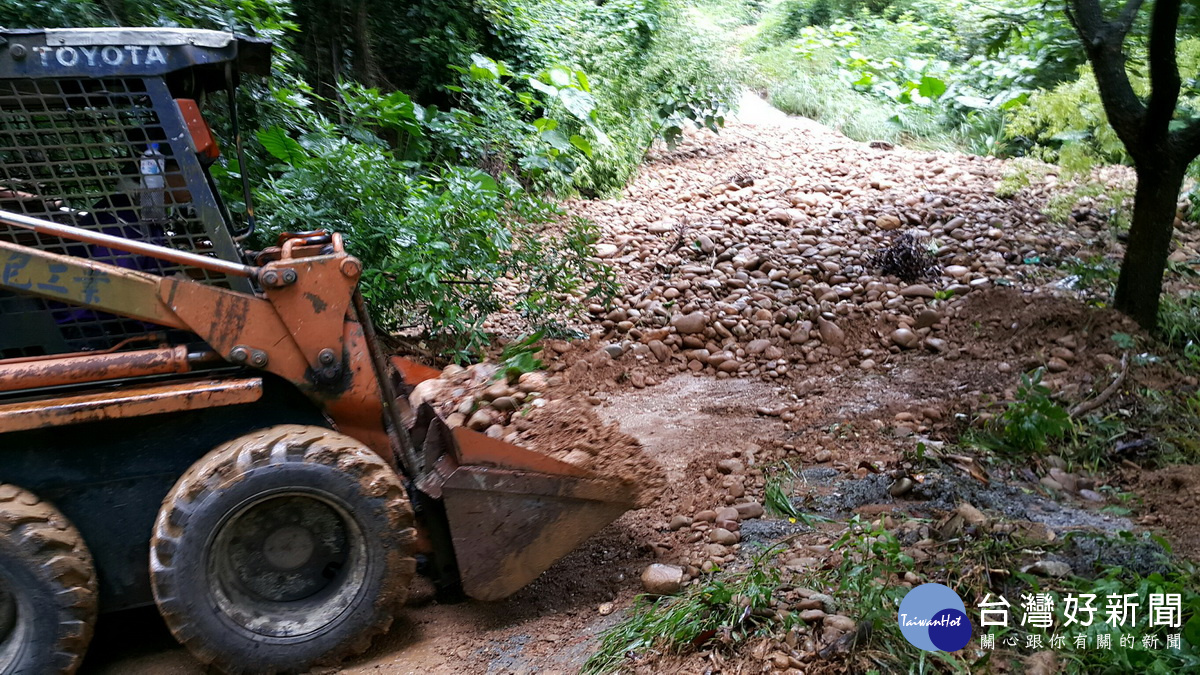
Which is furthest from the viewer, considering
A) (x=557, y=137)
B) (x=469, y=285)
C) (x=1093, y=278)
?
(x=557, y=137)

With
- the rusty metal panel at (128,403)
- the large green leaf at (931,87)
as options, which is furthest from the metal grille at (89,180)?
the large green leaf at (931,87)

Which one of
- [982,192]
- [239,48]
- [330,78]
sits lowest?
[982,192]

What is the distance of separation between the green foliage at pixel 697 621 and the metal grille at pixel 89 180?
177 centimetres

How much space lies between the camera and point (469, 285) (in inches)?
217

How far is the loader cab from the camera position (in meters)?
2.70

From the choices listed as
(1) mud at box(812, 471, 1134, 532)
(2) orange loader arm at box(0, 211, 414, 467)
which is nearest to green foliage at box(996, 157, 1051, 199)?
(1) mud at box(812, 471, 1134, 532)

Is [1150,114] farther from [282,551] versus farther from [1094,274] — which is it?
[282,551]

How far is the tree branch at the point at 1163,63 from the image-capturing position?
4430mm

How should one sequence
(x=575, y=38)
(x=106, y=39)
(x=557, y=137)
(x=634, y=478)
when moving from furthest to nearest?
(x=575, y=38) < (x=557, y=137) < (x=634, y=478) < (x=106, y=39)

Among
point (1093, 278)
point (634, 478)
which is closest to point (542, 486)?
point (634, 478)

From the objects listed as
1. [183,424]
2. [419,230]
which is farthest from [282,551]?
[419,230]

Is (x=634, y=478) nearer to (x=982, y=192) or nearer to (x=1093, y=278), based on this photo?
(x=1093, y=278)

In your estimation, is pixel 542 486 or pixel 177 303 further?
pixel 542 486

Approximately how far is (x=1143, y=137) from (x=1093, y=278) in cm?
Answer: 136
